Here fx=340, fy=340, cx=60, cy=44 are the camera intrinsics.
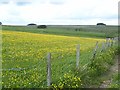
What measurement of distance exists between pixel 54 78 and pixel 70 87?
939 millimetres

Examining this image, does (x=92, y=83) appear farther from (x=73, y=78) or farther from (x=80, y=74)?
(x=73, y=78)

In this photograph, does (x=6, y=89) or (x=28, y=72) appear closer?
(x=6, y=89)

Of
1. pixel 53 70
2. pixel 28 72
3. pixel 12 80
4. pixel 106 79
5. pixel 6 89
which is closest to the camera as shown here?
pixel 6 89

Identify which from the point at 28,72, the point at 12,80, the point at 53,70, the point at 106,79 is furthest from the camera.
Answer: the point at 106,79

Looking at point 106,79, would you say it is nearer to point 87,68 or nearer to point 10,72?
point 87,68

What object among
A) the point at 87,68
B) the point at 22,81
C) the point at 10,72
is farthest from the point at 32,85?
the point at 87,68

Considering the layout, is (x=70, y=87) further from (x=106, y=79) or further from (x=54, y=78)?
(x=106, y=79)

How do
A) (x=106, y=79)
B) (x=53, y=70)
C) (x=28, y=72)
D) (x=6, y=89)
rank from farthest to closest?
(x=106, y=79) < (x=53, y=70) < (x=28, y=72) < (x=6, y=89)

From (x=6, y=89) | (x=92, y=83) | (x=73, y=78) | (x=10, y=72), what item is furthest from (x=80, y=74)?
(x=6, y=89)

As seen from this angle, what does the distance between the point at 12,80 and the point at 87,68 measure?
499 centimetres

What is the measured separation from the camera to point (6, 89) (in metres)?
11.9

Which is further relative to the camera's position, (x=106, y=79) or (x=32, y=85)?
(x=106, y=79)

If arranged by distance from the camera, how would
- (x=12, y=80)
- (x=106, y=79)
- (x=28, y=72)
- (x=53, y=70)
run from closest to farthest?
1. (x=12, y=80)
2. (x=28, y=72)
3. (x=53, y=70)
4. (x=106, y=79)

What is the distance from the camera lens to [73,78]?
43.0 ft
